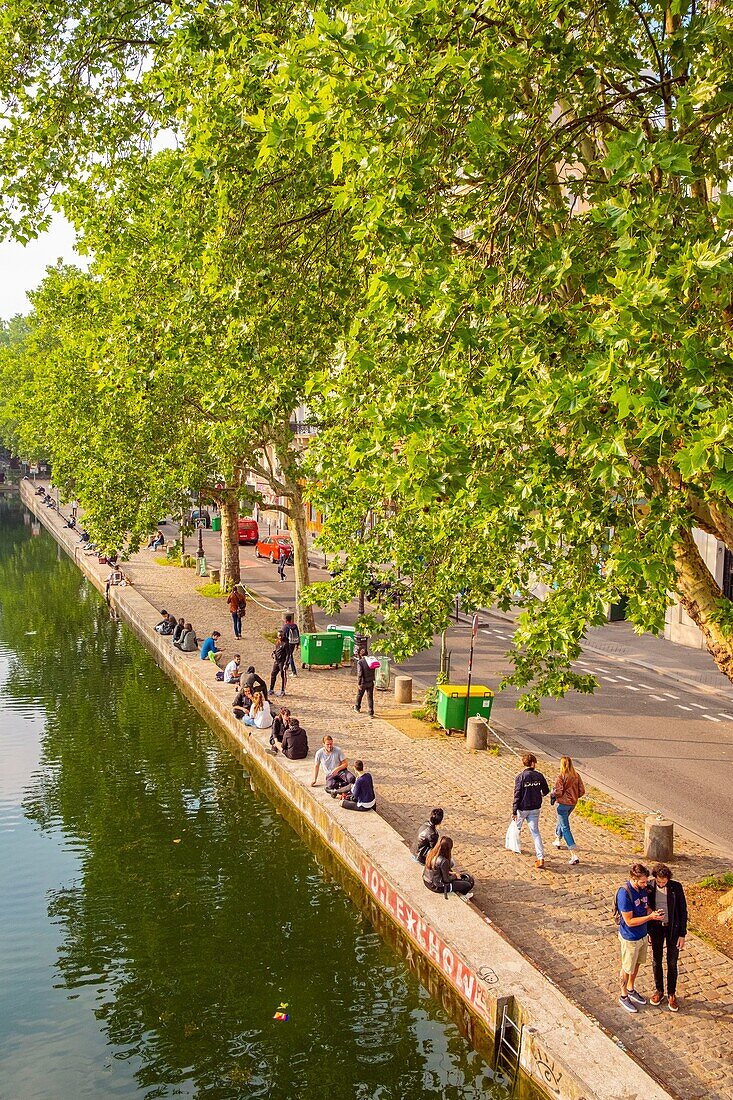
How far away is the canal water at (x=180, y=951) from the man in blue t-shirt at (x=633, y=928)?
1.67 meters

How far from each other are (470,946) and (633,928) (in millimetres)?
1857

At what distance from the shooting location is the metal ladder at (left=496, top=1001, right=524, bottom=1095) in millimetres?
9344

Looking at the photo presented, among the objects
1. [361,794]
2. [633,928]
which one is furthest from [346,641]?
[633,928]

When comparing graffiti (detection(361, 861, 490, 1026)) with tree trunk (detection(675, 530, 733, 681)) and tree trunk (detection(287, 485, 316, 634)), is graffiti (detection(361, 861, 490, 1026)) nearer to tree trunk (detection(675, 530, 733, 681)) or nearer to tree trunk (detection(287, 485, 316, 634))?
tree trunk (detection(675, 530, 733, 681))

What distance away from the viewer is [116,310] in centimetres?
2395

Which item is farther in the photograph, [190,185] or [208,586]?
[208,586]

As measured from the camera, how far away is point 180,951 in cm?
1211

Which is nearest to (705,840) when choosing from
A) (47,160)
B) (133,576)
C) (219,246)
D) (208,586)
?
(219,246)

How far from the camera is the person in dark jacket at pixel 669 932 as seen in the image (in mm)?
9922

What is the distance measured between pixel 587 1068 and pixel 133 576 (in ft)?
119

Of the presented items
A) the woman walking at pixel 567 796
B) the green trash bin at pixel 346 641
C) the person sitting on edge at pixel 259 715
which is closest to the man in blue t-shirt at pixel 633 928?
the woman walking at pixel 567 796

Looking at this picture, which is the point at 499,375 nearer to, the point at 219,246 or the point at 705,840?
the point at 219,246

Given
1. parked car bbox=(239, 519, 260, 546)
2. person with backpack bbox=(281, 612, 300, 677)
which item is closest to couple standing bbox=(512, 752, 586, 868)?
person with backpack bbox=(281, 612, 300, 677)

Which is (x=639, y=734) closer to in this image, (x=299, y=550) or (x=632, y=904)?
(x=632, y=904)
